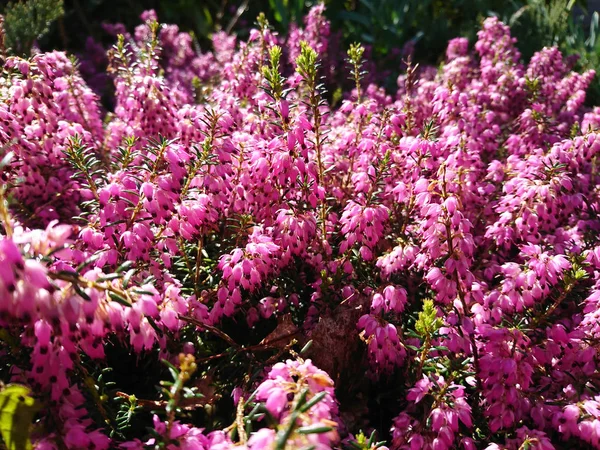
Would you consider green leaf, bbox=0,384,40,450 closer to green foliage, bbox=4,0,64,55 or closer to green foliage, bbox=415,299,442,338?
green foliage, bbox=415,299,442,338

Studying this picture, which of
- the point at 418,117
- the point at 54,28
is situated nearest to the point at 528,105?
the point at 418,117

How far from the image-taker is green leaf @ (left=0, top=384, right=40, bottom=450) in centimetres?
151

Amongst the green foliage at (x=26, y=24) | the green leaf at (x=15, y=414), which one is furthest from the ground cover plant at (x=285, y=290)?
the green foliage at (x=26, y=24)

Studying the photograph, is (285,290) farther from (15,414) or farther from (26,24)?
(26,24)

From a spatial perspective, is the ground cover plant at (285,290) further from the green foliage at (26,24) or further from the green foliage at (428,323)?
the green foliage at (26,24)

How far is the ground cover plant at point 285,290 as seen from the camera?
164 cm

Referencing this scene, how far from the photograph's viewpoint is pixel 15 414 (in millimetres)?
1534

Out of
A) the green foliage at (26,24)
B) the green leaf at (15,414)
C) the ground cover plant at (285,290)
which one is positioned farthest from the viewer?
the green foliage at (26,24)

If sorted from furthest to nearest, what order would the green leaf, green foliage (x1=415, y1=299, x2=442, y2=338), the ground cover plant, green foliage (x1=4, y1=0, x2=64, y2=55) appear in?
green foliage (x1=4, y1=0, x2=64, y2=55)
green foliage (x1=415, y1=299, x2=442, y2=338)
the ground cover plant
the green leaf

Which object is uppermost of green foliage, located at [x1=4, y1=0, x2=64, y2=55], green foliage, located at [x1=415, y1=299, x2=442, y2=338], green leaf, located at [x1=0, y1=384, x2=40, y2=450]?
green foliage, located at [x1=4, y1=0, x2=64, y2=55]

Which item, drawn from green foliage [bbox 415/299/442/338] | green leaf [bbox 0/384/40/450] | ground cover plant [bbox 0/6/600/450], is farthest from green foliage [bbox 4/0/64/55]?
green foliage [bbox 415/299/442/338]

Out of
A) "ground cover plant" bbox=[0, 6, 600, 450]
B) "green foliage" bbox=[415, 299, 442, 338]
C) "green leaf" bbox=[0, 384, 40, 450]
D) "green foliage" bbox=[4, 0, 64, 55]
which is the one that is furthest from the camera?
"green foliage" bbox=[4, 0, 64, 55]

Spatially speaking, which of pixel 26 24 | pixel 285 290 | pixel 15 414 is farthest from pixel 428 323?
pixel 26 24

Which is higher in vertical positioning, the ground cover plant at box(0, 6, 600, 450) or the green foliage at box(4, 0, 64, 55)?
the green foliage at box(4, 0, 64, 55)
